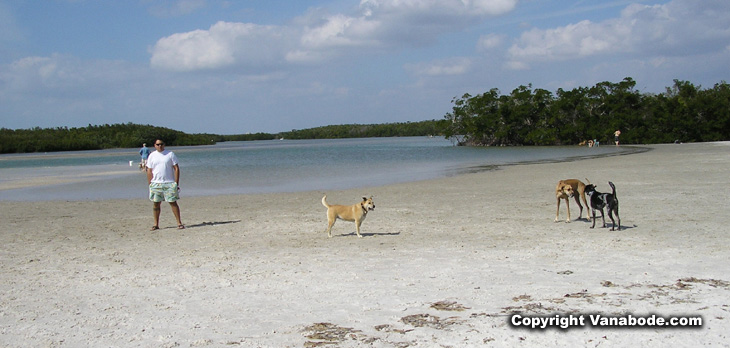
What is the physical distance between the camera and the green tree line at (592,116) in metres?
58.5

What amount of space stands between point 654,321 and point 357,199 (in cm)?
1300

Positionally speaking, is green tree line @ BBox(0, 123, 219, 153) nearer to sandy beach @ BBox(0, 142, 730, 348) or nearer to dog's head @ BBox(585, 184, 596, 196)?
sandy beach @ BBox(0, 142, 730, 348)

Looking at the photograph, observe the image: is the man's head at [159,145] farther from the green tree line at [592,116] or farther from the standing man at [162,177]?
the green tree line at [592,116]

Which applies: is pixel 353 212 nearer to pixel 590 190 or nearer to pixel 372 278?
pixel 372 278

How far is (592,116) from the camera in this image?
216ft

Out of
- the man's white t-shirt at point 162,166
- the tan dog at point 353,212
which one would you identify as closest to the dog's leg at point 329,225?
the tan dog at point 353,212

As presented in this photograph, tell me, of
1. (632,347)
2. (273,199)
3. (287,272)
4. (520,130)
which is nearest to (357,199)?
(273,199)

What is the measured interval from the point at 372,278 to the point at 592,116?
6573 cm

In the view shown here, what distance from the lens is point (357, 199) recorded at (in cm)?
1758

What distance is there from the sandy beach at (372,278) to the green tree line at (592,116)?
52.6 m

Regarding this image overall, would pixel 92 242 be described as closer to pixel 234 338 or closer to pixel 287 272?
pixel 287 272

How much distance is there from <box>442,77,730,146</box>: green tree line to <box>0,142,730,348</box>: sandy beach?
173 ft

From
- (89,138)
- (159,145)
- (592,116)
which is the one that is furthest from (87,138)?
(159,145)

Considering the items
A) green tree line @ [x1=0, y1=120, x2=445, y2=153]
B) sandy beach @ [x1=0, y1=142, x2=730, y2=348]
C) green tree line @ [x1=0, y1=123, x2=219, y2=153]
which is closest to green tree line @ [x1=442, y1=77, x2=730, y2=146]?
green tree line @ [x1=0, y1=120, x2=445, y2=153]
